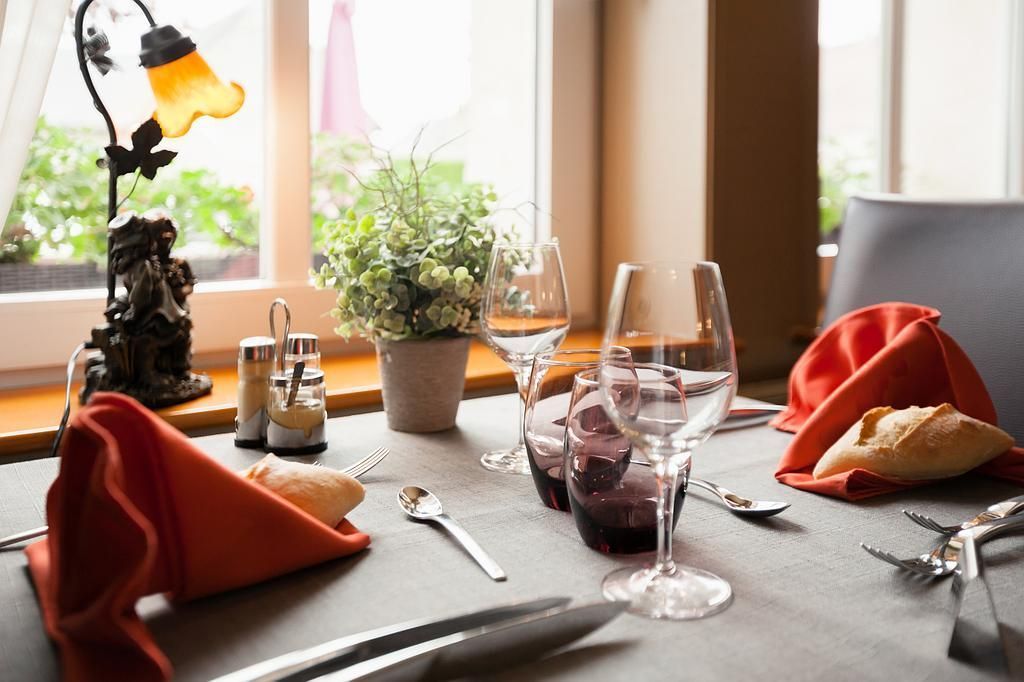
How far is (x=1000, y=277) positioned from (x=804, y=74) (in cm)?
92

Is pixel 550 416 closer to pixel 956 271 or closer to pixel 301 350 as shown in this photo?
pixel 301 350

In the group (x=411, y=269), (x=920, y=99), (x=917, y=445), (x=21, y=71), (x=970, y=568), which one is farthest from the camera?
(x=920, y=99)

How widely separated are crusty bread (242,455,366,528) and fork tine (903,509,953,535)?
18.8 inches

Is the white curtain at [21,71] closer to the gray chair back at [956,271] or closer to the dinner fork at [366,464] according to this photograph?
the dinner fork at [366,464]

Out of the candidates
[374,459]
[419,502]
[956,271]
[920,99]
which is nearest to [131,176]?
[374,459]

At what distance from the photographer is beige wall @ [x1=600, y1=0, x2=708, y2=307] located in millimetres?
1959

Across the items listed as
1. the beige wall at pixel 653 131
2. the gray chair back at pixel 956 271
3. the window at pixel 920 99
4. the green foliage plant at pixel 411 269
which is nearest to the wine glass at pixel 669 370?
the green foliage plant at pixel 411 269

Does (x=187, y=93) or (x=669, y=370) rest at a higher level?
(x=187, y=93)

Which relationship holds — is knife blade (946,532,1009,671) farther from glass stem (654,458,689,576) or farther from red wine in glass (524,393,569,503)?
red wine in glass (524,393,569,503)

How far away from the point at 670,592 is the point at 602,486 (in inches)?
4.9

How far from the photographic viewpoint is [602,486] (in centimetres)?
78

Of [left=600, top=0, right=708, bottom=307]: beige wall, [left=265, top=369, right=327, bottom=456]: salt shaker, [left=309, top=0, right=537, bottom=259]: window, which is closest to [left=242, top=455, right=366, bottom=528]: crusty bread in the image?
[left=265, top=369, right=327, bottom=456]: salt shaker

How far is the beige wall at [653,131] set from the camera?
1.96 meters

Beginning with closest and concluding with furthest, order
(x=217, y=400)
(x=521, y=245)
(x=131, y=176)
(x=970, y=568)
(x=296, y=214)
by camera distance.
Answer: (x=970, y=568) < (x=521, y=245) < (x=217, y=400) < (x=131, y=176) < (x=296, y=214)
